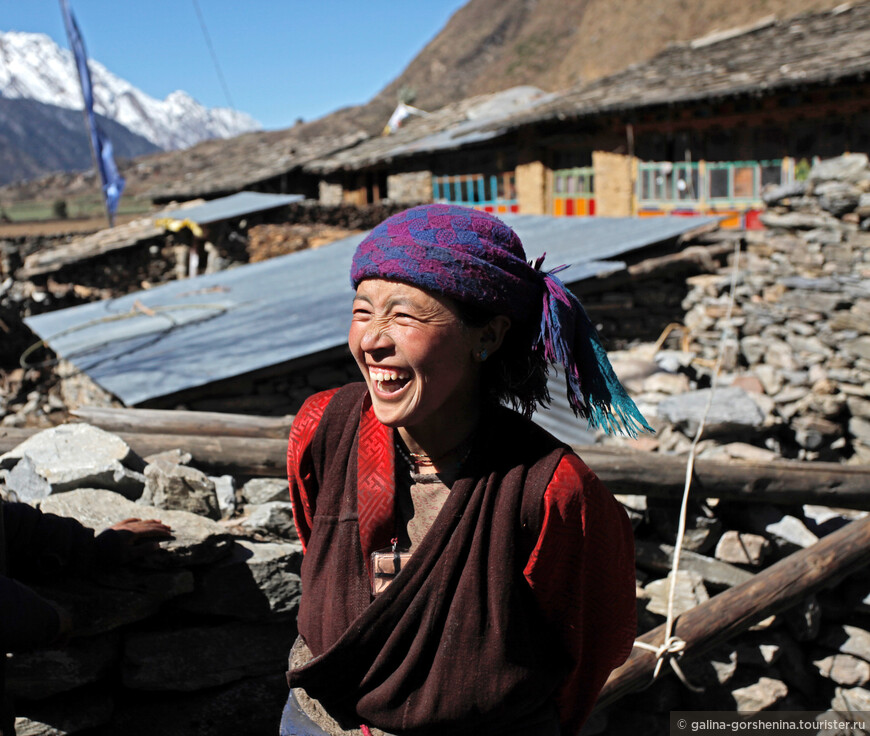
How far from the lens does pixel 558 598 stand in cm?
155

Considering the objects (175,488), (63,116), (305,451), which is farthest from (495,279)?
(63,116)

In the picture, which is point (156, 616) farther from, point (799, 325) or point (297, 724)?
point (799, 325)

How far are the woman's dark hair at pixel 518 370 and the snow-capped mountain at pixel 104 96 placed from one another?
504 ft

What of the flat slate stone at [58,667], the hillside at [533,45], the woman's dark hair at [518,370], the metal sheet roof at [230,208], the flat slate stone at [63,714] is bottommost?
the flat slate stone at [63,714]

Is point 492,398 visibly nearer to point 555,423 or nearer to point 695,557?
point 695,557

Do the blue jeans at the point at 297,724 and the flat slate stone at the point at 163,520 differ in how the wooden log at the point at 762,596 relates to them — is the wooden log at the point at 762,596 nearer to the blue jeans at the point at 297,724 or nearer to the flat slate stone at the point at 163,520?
the blue jeans at the point at 297,724

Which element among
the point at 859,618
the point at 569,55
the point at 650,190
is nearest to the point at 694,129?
the point at 650,190

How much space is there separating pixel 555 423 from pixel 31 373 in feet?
26.1

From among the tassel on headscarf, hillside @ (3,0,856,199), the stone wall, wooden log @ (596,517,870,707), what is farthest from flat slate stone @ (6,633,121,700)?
hillside @ (3,0,856,199)

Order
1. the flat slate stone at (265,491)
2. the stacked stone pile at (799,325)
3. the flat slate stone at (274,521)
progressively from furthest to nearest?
1. the stacked stone pile at (799,325)
2. the flat slate stone at (265,491)
3. the flat slate stone at (274,521)

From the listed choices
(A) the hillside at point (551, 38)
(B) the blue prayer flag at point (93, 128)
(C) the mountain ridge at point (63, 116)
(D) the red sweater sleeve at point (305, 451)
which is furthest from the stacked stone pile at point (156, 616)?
(C) the mountain ridge at point (63, 116)

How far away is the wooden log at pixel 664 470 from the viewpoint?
114 inches

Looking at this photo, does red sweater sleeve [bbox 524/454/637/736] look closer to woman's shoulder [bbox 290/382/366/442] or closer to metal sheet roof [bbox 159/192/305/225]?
woman's shoulder [bbox 290/382/366/442]

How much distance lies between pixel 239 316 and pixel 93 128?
1359 cm
